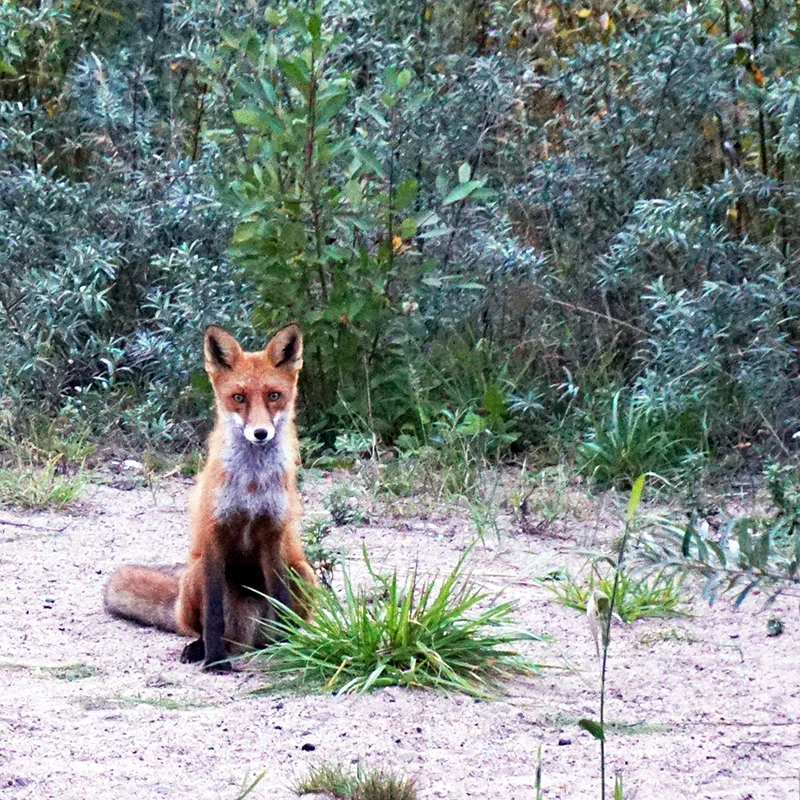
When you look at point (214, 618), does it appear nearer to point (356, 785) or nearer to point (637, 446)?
point (356, 785)

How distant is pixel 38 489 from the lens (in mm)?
6863

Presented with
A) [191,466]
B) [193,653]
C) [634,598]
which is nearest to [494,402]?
[191,466]

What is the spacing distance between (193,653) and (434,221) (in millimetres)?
3442

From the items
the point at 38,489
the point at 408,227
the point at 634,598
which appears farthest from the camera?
the point at 408,227

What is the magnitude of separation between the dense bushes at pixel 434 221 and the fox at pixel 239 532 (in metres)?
2.11

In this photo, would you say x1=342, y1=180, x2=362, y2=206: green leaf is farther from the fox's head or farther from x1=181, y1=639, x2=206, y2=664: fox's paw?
x1=181, y1=639, x2=206, y2=664: fox's paw

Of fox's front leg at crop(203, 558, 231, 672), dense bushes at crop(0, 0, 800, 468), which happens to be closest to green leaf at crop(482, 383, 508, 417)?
dense bushes at crop(0, 0, 800, 468)

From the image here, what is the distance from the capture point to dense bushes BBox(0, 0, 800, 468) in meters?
7.50

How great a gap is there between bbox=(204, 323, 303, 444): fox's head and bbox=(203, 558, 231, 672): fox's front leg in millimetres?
517

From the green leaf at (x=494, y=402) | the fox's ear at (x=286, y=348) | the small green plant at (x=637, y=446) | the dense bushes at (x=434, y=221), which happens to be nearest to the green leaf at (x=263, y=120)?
the dense bushes at (x=434, y=221)

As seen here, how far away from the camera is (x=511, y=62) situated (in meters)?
8.73

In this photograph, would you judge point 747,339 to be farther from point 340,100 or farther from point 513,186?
point 340,100

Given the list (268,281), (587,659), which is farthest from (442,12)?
(587,659)

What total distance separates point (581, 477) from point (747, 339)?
1.34 metres
